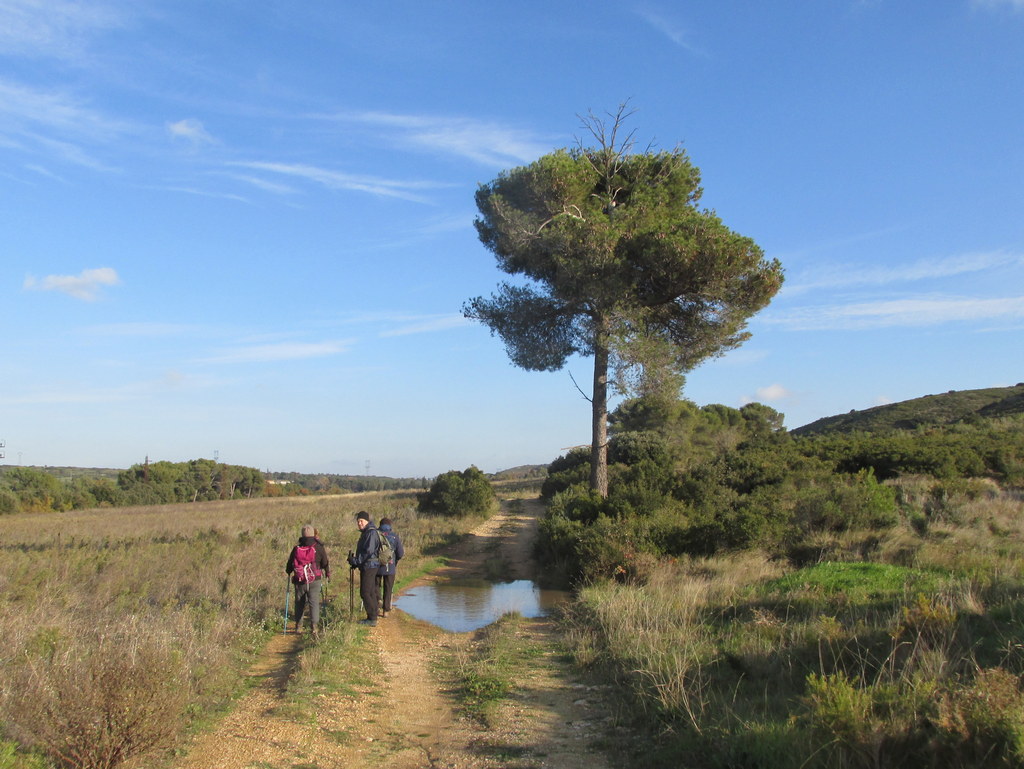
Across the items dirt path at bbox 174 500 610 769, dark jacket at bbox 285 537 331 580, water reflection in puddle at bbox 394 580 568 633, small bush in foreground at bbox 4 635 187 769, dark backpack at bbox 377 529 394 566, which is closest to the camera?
small bush in foreground at bbox 4 635 187 769

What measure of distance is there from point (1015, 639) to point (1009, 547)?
21.5 ft

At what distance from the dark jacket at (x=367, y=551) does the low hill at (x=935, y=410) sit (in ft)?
162

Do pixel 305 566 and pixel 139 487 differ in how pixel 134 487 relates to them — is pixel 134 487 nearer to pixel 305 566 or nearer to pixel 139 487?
pixel 139 487

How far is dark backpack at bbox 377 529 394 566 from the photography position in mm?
11242

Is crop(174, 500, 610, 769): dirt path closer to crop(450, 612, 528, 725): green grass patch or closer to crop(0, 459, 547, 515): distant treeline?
crop(450, 612, 528, 725): green grass patch

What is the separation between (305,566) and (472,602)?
436cm

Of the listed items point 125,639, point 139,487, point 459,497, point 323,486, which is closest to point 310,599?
point 125,639

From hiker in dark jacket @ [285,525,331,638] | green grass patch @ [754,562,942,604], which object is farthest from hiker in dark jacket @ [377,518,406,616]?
green grass patch @ [754,562,942,604]

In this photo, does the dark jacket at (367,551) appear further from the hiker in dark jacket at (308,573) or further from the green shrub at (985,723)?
the green shrub at (985,723)

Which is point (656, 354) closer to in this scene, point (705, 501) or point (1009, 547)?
point (705, 501)

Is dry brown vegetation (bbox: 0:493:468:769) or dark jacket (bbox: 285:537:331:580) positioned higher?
dark jacket (bbox: 285:537:331:580)

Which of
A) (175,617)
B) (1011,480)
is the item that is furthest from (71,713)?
(1011,480)

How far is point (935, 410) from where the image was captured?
60719mm

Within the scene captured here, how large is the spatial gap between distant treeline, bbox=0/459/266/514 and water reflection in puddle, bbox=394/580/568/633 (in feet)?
171
